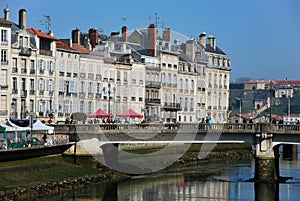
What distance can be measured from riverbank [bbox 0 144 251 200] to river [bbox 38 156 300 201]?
1540 millimetres

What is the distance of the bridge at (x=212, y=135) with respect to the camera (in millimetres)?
74375

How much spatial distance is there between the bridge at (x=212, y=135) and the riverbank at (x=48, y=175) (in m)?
3.21

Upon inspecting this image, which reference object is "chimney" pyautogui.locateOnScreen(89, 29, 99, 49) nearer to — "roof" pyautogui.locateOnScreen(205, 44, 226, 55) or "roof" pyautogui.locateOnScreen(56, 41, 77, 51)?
"roof" pyautogui.locateOnScreen(56, 41, 77, 51)

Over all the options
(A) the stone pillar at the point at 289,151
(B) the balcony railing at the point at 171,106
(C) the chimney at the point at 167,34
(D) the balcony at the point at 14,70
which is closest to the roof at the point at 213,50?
(C) the chimney at the point at 167,34

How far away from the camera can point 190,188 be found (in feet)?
236

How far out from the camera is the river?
64750mm

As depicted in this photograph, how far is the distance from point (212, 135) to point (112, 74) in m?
37.8

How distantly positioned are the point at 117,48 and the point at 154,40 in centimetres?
866

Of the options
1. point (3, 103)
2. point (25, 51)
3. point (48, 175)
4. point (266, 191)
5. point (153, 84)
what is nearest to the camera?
point (48, 175)

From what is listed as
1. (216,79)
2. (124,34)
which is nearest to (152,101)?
(124,34)

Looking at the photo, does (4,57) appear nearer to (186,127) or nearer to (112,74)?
(112,74)

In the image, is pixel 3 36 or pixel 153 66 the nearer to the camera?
pixel 3 36

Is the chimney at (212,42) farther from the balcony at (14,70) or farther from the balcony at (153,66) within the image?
the balcony at (14,70)

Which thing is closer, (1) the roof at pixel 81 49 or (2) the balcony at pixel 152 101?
(1) the roof at pixel 81 49
